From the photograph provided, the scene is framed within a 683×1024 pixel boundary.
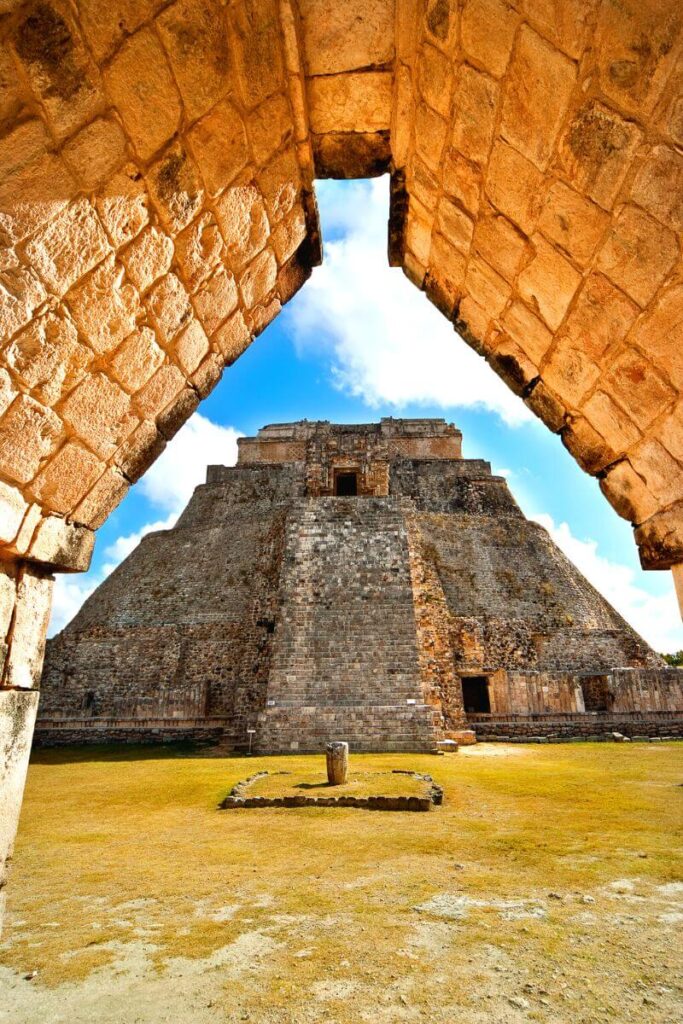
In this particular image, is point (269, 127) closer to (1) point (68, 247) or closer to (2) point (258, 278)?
(2) point (258, 278)

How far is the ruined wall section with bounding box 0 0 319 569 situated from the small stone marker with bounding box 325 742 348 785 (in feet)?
18.3

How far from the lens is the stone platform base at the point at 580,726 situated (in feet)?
40.9

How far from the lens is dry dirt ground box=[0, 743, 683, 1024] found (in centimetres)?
222

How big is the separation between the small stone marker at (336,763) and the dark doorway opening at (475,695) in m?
8.34

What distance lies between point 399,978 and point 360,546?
484 inches

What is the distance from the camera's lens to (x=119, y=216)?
1678 millimetres

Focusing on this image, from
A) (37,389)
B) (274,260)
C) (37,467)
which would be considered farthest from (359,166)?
(37,467)

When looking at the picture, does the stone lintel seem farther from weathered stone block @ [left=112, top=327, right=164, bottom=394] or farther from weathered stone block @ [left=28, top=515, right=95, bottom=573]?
weathered stone block @ [left=112, top=327, right=164, bottom=394]

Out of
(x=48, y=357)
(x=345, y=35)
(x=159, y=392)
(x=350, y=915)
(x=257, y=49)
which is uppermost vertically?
(x=345, y=35)

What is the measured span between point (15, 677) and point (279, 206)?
2.07m

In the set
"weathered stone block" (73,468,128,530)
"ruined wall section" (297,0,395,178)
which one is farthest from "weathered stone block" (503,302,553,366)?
"weathered stone block" (73,468,128,530)

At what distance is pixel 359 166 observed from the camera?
2.36m

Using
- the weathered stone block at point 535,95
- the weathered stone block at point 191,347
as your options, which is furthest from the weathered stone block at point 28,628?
the weathered stone block at point 535,95

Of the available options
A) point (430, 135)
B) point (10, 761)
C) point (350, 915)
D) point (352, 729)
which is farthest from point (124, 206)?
point (352, 729)
